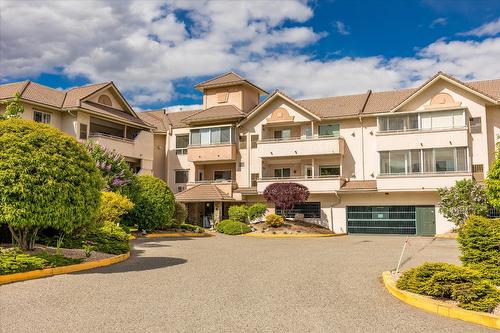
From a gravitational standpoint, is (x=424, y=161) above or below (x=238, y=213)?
above

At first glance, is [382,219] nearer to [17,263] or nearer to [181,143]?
[181,143]

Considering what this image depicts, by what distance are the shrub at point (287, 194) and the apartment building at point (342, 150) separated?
93.5 inches

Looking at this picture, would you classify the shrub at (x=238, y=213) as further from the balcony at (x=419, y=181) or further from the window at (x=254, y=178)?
the balcony at (x=419, y=181)

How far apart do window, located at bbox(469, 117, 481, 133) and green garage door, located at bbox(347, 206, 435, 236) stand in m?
6.13

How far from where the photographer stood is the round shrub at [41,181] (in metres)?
12.6

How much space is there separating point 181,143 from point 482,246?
34.2 metres

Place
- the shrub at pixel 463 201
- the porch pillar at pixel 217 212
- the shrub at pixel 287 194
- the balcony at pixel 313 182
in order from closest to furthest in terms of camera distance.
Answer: the shrub at pixel 463 201 → the shrub at pixel 287 194 → the balcony at pixel 313 182 → the porch pillar at pixel 217 212

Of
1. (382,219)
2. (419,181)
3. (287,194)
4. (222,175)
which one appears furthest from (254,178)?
(419,181)

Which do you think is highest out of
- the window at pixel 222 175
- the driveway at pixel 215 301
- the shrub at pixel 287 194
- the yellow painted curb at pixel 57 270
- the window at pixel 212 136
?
the window at pixel 212 136

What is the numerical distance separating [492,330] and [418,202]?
26240 millimetres

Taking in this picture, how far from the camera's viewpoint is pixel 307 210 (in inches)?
1428

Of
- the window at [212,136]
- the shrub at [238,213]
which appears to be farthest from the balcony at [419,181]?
the window at [212,136]

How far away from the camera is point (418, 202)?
1277 inches

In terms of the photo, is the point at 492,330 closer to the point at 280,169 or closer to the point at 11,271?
the point at 11,271
